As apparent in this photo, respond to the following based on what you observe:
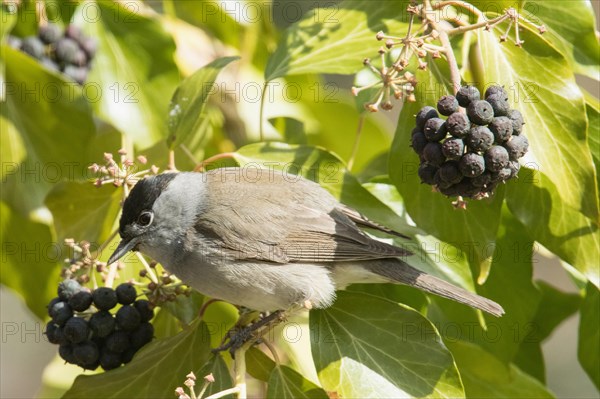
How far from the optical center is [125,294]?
8.55ft

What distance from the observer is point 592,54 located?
2746mm

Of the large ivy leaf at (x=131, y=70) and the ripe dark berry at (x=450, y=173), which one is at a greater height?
the ripe dark berry at (x=450, y=173)

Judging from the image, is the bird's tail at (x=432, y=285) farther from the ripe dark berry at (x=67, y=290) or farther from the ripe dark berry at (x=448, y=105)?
the ripe dark berry at (x=67, y=290)

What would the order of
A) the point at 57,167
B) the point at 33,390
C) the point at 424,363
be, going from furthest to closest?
1. the point at 33,390
2. the point at 57,167
3. the point at 424,363

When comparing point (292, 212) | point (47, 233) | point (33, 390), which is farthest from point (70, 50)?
point (33, 390)

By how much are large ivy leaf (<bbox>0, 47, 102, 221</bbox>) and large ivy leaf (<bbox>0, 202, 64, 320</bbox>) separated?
0.07 metres

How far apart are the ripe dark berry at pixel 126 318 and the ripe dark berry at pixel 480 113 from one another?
1.24 meters

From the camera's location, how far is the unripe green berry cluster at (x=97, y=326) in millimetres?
2572

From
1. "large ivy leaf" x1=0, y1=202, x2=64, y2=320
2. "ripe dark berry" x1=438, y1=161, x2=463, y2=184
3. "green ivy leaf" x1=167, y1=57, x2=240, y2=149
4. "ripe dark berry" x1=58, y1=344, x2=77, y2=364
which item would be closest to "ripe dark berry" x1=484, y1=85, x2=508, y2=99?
"ripe dark berry" x1=438, y1=161, x2=463, y2=184

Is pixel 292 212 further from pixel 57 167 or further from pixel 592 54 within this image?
pixel 592 54

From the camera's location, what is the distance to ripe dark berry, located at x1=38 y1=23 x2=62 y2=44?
10.8 ft

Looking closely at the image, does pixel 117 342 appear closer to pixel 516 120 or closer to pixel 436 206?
pixel 436 206

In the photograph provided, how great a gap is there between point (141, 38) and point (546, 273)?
24.2 ft

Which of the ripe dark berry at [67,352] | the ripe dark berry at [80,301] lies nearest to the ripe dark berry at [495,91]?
the ripe dark berry at [80,301]
